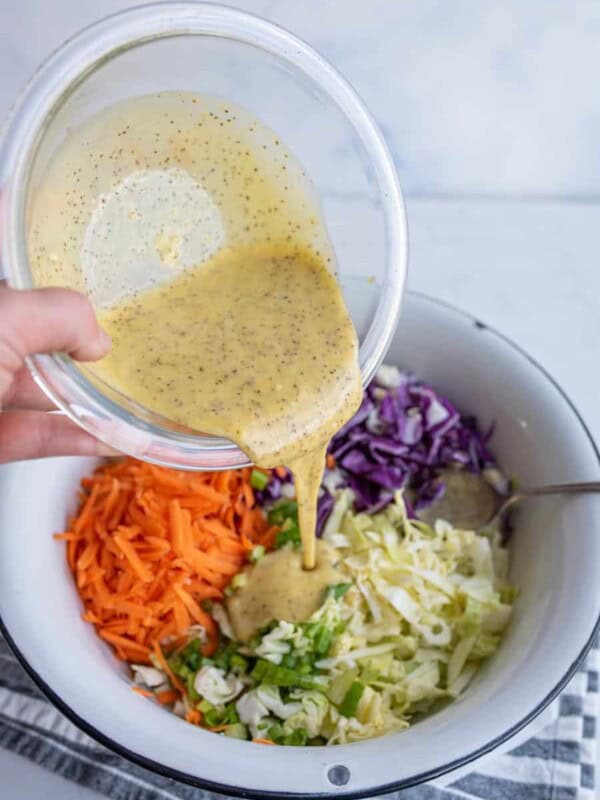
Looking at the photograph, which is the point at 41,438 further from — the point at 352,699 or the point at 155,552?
the point at 352,699

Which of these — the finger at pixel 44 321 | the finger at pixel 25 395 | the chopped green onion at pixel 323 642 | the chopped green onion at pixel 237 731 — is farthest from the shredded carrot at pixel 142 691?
the finger at pixel 44 321

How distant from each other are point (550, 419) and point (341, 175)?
2.01 ft

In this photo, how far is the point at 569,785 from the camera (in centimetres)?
148

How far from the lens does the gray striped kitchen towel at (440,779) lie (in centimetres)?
146

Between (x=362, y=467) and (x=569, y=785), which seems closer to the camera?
(x=569, y=785)

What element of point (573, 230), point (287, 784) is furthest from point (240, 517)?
point (573, 230)

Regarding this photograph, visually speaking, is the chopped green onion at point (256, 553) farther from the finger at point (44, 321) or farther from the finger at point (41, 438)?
the finger at point (44, 321)

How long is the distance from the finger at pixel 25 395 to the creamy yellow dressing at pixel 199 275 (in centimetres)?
35

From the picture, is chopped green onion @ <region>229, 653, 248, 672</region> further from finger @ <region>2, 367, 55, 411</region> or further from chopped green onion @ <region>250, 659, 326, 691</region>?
finger @ <region>2, 367, 55, 411</region>

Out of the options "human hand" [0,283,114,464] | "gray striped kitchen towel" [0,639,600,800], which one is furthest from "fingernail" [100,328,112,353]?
"gray striped kitchen towel" [0,639,600,800]

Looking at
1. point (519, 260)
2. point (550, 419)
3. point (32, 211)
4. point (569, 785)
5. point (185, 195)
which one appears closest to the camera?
point (32, 211)

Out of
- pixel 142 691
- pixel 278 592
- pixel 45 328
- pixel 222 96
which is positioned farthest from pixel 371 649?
pixel 222 96

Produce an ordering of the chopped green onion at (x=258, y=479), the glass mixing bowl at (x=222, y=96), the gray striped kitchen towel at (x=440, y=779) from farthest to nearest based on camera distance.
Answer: the chopped green onion at (x=258, y=479) → the gray striped kitchen towel at (x=440, y=779) → the glass mixing bowl at (x=222, y=96)

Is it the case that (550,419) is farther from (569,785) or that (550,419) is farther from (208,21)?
(208,21)
